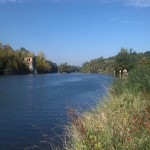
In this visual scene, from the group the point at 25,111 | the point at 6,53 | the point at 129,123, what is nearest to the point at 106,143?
the point at 129,123

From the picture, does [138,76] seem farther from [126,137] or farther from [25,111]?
[126,137]

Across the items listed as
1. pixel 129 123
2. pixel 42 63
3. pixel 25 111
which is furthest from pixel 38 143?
pixel 42 63

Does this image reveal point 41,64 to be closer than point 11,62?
No

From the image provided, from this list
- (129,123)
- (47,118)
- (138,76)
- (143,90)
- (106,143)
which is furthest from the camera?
(47,118)

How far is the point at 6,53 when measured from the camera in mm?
131875

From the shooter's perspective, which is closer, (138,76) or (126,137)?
(126,137)

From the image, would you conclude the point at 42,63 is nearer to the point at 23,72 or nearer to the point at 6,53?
the point at 23,72

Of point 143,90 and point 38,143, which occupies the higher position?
point 143,90

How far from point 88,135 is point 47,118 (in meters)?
16.8

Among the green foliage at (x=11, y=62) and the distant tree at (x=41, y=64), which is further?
the distant tree at (x=41, y=64)

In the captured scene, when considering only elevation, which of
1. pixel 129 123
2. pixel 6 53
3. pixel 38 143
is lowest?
pixel 38 143

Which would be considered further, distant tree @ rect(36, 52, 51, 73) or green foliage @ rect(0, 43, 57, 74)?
distant tree @ rect(36, 52, 51, 73)

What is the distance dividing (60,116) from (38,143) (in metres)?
8.27

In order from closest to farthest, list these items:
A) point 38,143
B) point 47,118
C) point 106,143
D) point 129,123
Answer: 1. point 106,143
2. point 129,123
3. point 38,143
4. point 47,118
